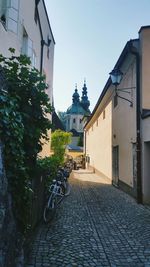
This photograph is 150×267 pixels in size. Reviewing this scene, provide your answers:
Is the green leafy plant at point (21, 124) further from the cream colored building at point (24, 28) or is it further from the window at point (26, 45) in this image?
the window at point (26, 45)

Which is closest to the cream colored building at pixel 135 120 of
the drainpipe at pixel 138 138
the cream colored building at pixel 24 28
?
the drainpipe at pixel 138 138

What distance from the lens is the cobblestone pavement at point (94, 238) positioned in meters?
4.44

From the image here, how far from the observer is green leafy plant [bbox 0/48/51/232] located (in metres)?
3.64

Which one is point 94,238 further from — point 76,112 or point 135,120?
point 76,112

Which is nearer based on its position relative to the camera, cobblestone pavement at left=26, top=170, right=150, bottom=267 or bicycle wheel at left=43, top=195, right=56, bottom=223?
cobblestone pavement at left=26, top=170, right=150, bottom=267

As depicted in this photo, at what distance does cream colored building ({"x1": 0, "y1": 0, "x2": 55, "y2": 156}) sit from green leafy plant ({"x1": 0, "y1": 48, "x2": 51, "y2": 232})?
2.56 m

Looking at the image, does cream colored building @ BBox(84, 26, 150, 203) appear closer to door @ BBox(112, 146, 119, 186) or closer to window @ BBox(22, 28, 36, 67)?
door @ BBox(112, 146, 119, 186)

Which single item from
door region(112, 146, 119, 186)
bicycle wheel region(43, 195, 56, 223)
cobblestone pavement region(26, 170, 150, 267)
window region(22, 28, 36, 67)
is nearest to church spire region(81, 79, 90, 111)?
door region(112, 146, 119, 186)

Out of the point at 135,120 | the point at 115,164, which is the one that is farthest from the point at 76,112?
the point at 135,120

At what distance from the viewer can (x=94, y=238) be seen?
5.66 m

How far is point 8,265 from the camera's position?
324 centimetres

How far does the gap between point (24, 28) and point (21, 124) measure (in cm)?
768

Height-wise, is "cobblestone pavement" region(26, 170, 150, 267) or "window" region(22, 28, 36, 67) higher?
"window" region(22, 28, 36, 67)

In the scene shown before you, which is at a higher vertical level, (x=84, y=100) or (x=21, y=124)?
(x=84, y=100)
